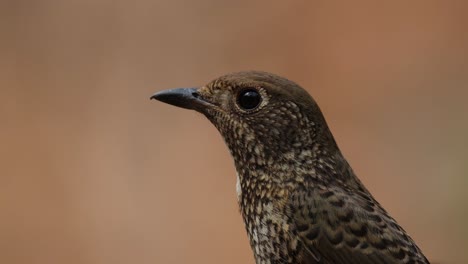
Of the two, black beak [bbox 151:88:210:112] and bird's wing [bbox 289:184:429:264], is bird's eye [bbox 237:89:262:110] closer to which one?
black beak [bbox 151:88:210:112]

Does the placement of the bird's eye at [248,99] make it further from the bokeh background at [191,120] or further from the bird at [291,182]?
the bokeh background at [191,120]

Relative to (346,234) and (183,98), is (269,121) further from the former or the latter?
(346,234)

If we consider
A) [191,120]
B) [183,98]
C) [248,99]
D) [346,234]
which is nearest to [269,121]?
[248,99]

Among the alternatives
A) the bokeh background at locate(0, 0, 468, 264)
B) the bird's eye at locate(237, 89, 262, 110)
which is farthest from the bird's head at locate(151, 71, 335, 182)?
the bokeh background at locate(0, 0, 468, 264)

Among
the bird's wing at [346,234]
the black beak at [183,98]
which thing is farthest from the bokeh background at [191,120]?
the bird's wing at [346,234]

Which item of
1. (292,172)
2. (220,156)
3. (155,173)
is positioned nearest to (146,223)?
(155,173)

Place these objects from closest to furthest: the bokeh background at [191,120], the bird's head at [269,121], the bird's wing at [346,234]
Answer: the bird's wing at [346,234]
the bird's head at [269,121]
the bokeh background at [191,120]

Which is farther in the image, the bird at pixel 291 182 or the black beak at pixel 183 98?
the black beak at pixel 183 98
